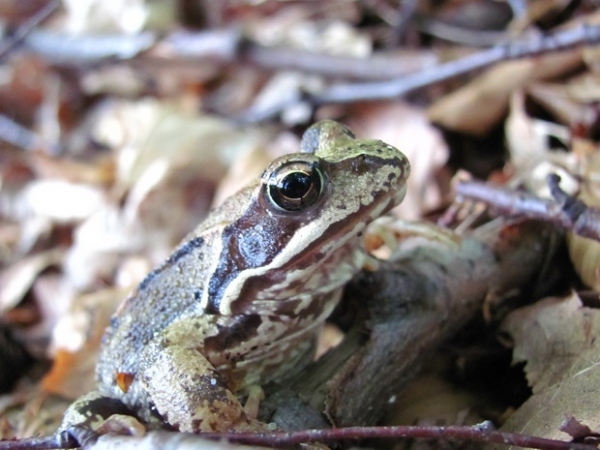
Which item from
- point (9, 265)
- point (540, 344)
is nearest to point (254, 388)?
point (540, 344)

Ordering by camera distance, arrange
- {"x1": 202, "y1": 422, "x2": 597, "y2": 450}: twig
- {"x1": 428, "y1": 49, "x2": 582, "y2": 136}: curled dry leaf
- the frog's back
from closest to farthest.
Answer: {"x1": 202, "y1": 422, "x2": 597, "y2": 450}: twig, the frog's back, {"x1": 428, "y1": 49, "x2": 582, "y2": 136}: curled dry leaf

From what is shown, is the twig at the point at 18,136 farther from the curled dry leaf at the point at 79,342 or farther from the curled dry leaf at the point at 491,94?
the curled dry leaf at the point at 491,94

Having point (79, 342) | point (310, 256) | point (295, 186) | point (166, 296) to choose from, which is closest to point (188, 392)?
point (166, 296)

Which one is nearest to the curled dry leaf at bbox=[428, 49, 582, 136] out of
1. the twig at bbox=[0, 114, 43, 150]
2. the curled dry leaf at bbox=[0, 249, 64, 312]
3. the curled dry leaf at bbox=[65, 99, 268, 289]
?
the curled dry leaf at bbox=[65, 99, 268, 289]

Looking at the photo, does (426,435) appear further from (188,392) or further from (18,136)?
(18,136)

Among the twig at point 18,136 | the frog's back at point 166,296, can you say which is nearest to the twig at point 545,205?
the frog's back at point 166,296

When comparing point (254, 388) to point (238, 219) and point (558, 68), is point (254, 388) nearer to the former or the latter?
→ point (238, 219)

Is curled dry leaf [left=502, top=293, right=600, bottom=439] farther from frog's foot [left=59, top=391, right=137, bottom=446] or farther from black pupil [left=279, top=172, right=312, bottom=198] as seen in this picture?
frog's foot [left=59, top=391, right=137, bottom=446]

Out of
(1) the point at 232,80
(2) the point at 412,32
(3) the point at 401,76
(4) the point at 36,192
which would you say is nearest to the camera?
(3) the point at 401,76
